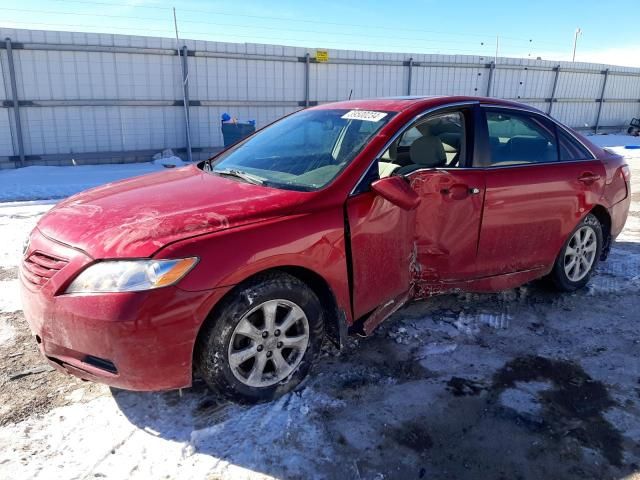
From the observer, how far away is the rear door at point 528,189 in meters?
3.67

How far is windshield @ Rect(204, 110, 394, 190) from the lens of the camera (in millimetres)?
3127

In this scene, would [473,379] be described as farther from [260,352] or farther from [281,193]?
[281,193]

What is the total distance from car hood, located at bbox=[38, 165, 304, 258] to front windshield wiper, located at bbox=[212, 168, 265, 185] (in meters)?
0.08

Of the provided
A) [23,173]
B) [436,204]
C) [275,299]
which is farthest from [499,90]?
[275,299]

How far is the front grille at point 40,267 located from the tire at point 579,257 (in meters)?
3.69

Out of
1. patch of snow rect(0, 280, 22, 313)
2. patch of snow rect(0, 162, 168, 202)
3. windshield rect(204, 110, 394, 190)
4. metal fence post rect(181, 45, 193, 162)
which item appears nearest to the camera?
windshield rect(204, 110, 394, 190)

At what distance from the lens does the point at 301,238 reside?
8.81ft

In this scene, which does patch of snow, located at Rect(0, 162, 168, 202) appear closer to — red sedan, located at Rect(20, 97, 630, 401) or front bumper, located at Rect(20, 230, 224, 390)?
red sedan, located at Rect(20, 97, 630, 401)

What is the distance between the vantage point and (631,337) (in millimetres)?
3695

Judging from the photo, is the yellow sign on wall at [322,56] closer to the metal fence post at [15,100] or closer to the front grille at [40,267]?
the metal fence post at [15,100]

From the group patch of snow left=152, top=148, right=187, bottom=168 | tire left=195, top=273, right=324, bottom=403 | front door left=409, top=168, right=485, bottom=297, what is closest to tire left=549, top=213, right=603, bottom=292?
front door left=409, top=168, right=485, bottom=297

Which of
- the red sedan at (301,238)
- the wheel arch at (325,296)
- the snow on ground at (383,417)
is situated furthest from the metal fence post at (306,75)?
the wheel arch at (325,296)

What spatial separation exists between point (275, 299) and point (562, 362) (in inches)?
78.1

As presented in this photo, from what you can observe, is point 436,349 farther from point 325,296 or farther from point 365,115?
point 365,115
